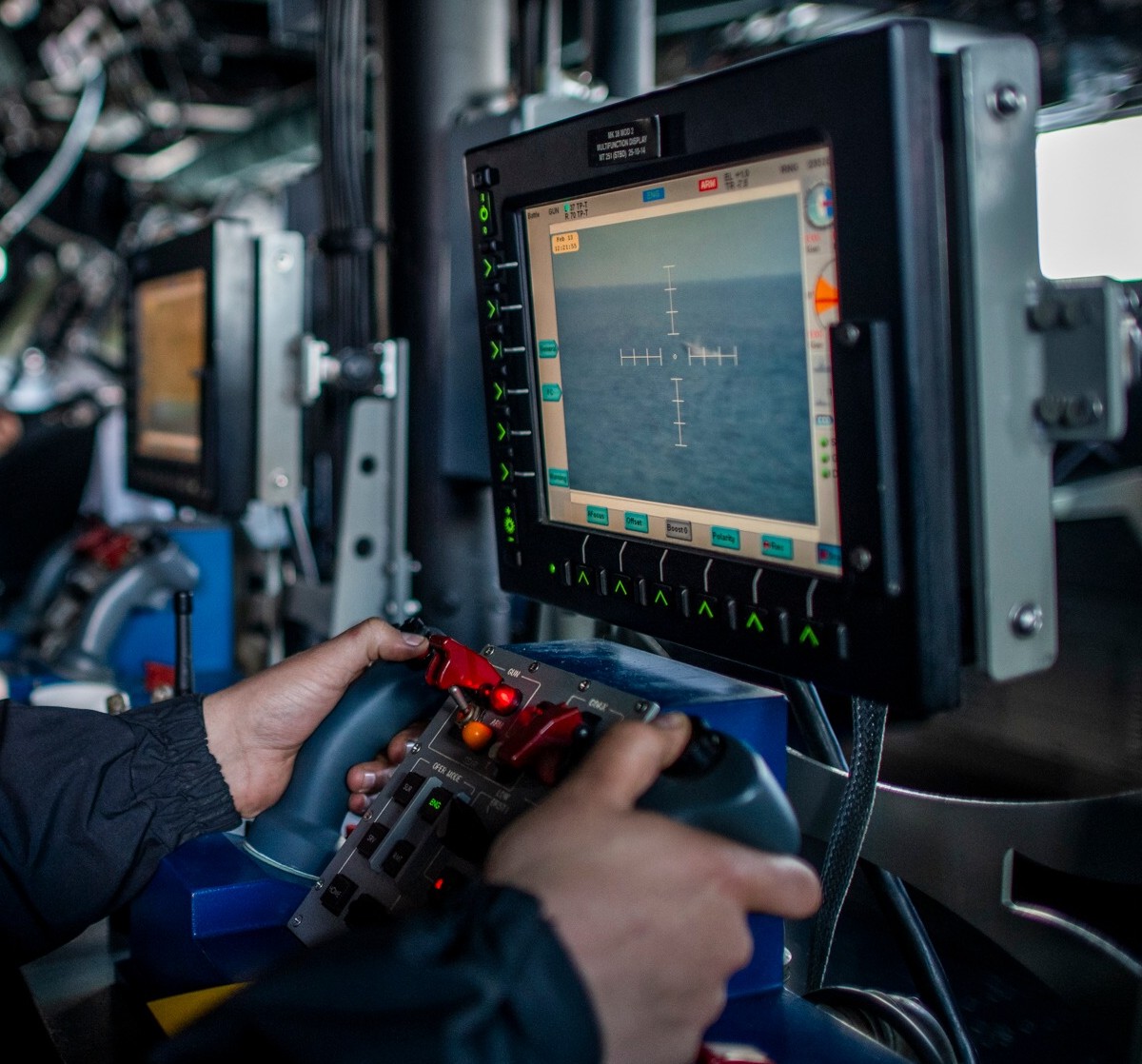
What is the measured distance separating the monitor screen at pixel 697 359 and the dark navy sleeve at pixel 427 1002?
324 millimetres

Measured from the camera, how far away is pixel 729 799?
2.20ft

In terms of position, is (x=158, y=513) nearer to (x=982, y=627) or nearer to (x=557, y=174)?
(x=557, y=174)

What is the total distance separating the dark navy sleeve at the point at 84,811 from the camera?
1.01 metres

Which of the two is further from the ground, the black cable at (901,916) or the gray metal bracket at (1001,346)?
the gray metal bracket at (1001,346)

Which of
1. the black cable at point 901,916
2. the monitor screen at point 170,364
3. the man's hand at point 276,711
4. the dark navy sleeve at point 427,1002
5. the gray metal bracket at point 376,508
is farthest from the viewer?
the monitor screen at point 170,364

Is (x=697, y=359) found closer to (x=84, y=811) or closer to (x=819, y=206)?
(x=819, y=206)

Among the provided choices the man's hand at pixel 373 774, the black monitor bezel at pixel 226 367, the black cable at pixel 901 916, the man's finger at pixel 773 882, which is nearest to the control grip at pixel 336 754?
the man's hand at pixel 373 774

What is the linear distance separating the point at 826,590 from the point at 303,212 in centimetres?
179

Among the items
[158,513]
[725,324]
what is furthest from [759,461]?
[158,513]

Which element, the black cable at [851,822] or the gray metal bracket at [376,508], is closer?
the black cable at [851,822]

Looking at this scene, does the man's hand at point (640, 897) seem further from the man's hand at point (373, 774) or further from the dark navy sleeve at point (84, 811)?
the dark navy sleeve at point (84, 811)

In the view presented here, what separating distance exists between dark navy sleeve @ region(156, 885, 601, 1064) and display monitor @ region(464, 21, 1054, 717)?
29 cm

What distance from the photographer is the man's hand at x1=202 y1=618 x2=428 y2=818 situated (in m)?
1.09

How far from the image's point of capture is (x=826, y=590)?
2.52ft
